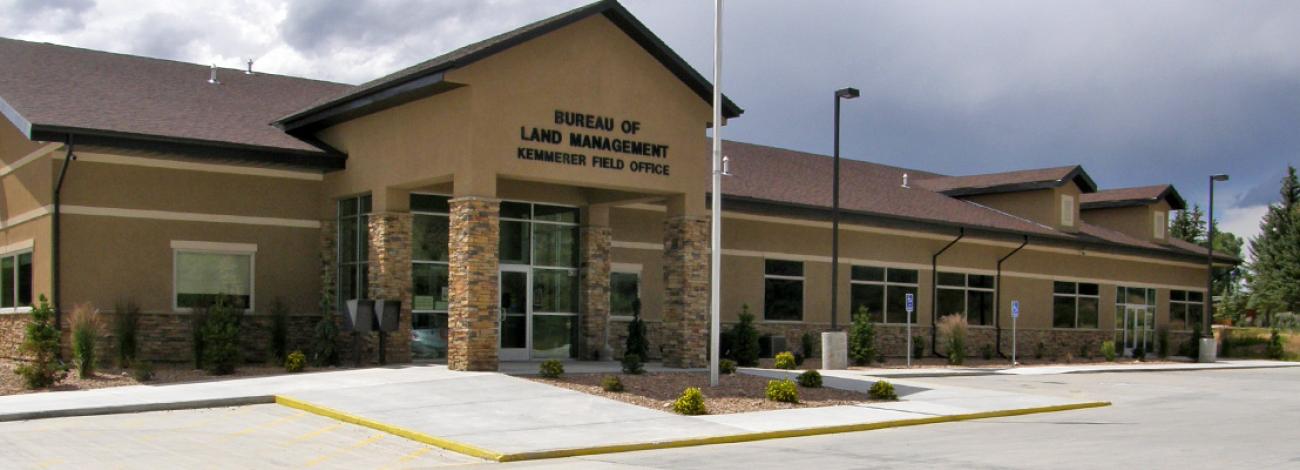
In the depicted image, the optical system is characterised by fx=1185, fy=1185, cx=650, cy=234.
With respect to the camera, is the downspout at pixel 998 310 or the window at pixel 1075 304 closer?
the downspout at pixel 998 310

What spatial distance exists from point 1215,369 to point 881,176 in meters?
13.1

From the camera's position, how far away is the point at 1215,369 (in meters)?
39.0

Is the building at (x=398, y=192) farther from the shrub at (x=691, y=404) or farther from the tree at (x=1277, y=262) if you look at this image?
the tree at (x=1277, y=262)

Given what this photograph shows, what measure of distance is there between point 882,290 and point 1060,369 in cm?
558

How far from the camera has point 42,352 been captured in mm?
20141

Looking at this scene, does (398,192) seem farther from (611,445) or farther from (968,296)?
(968,296)

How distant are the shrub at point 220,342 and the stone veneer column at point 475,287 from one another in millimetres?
4249

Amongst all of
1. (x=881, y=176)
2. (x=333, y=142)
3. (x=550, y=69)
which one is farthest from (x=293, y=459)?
(x=881, y=176)

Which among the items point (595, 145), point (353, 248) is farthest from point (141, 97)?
point (595, 145)

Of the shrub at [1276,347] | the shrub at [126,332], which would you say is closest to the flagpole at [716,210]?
the shrub at [126,332]

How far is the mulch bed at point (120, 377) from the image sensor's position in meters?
20.0

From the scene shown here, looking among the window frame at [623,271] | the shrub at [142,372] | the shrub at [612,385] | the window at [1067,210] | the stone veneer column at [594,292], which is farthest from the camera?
the window at [1067,210]

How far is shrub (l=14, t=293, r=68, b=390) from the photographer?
19.8 meters

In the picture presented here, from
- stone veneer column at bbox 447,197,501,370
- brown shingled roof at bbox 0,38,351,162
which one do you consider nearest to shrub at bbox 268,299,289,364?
brown shingled roof at bbox 0,38,351,162
